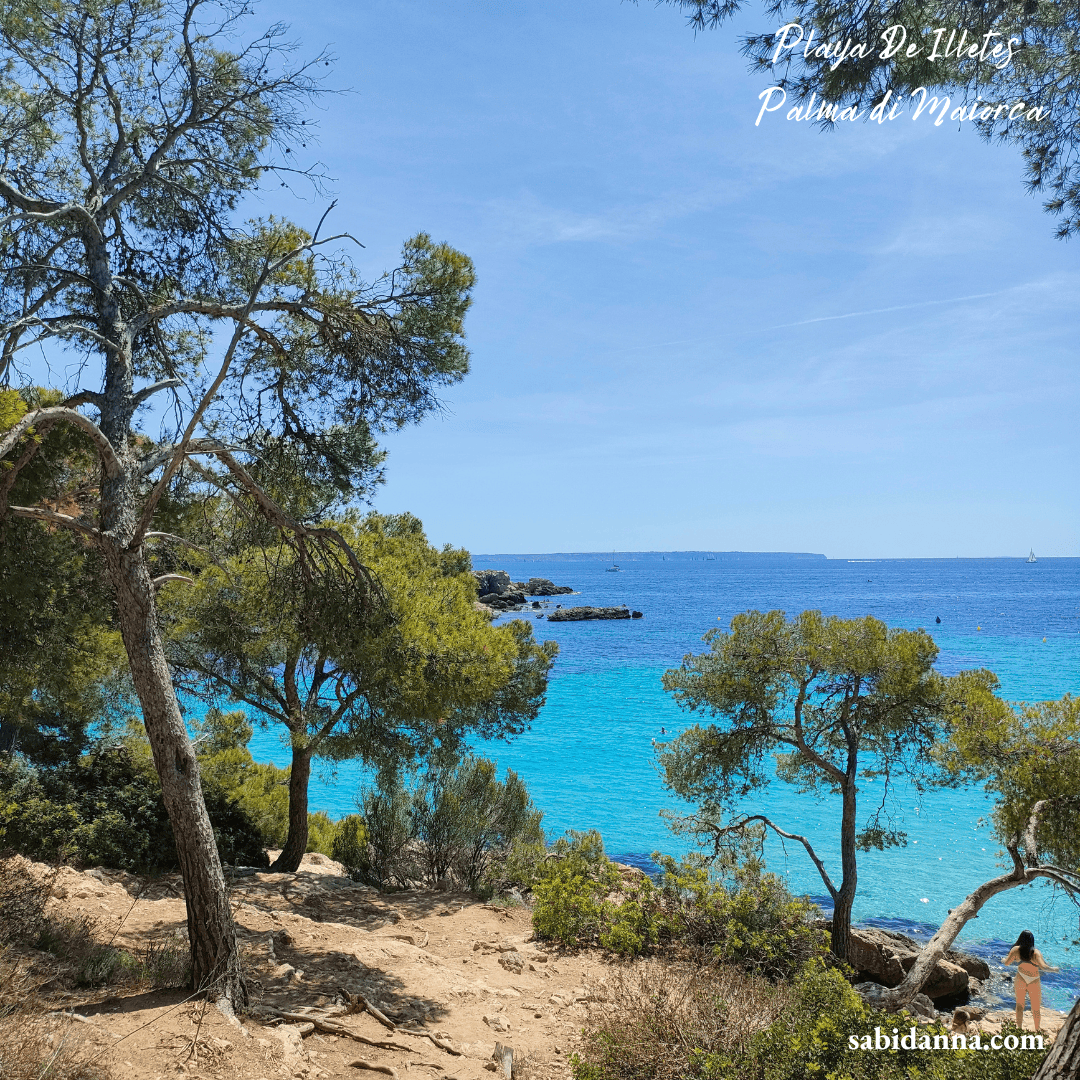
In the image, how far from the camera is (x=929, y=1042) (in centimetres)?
422

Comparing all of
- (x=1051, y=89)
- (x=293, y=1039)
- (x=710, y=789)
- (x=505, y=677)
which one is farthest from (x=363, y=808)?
→ (x=1051, y=89)

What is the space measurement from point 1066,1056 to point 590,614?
267ft

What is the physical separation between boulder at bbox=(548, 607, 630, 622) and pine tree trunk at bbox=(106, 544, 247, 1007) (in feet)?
253

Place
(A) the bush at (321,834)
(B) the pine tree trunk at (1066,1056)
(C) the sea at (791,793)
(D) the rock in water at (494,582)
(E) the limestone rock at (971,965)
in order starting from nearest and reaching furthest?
1. (B) the pine tree trunk at (1066,1056)
2. (E) the limestone rock at (971,965)
3. (A) the bush at (321,834)
4. (C) the sea at (791,793)
5. (D) the rock in water at (494,582)

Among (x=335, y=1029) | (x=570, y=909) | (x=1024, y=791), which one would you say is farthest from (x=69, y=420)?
(x=1024, y=791)

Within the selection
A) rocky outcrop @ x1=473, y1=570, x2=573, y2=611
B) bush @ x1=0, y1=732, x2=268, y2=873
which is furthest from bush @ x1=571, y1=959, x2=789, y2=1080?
rocky outcrop @ x1=473, y1=570, x2=573, y2=611

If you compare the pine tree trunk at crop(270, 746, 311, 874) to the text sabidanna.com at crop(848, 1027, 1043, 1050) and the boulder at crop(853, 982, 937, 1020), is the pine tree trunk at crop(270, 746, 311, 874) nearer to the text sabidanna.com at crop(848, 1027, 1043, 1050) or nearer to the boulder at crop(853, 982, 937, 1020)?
the boulder at crop(853, 982, 937, 1020)

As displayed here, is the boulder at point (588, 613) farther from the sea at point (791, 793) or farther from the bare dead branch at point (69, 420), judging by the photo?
the bare dead branch at point (69, 420)

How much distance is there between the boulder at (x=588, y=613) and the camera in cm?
8300

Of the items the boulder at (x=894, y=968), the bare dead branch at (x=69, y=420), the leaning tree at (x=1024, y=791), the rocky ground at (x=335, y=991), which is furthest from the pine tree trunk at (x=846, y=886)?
the bare dead branch at (x=69, y=420)

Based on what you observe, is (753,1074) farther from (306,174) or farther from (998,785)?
(306,174)

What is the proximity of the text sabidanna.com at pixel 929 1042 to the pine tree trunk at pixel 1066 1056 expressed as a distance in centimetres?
90

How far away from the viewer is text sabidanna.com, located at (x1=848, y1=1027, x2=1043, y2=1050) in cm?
414

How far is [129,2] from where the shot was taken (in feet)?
21.1
